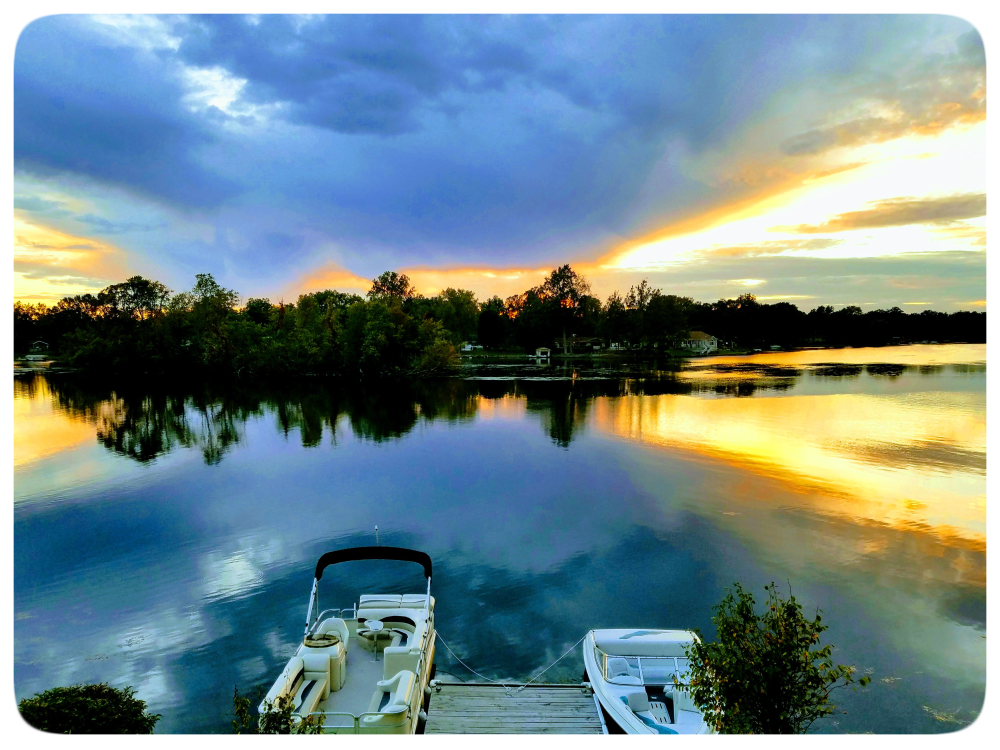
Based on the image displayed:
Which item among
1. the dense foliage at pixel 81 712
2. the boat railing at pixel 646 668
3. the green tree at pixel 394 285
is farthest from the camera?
the green tree at pixel 394 285

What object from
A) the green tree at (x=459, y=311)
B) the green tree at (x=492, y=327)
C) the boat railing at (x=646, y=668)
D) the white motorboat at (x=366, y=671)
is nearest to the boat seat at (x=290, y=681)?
the white motorboat at (x=366, y=671)

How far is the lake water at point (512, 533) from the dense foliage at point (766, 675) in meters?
3.64

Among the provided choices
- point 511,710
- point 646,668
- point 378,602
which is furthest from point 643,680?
point 378,602

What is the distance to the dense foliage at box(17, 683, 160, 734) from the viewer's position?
17.7ft

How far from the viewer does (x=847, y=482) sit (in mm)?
19406

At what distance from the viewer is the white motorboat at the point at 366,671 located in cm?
638

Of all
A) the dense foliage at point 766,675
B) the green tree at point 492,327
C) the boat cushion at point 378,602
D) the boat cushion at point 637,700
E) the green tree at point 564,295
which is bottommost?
the boat cushion at point 637,700

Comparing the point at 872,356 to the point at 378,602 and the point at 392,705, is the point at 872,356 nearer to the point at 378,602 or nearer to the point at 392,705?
the point at 378,602

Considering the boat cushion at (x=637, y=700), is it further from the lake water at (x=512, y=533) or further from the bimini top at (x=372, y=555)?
the bimini top at (x=372, y=555)

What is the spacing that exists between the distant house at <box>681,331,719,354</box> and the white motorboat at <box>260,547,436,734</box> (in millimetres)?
75084

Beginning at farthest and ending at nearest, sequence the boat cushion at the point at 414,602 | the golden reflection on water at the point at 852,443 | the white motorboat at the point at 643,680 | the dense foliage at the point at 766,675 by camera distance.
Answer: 1. the golden reflection on water at the point at 852,443
2. the boat cushion at the point at 414,602
3. the white motorboat at the point at 643,680
4. the dense foliage at the point at 766,675

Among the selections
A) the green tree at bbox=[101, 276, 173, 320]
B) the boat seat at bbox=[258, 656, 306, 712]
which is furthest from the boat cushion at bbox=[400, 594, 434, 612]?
the green tree at bbox=[101, 276, 173, 320]

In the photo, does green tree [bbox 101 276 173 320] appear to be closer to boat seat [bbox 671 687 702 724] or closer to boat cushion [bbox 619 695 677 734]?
boat cushion [bbox 619 695 677 734]

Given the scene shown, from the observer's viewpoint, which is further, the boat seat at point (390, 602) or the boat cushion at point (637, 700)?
the boat seat at point (390, 602)
